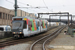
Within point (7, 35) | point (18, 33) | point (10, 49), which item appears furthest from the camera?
point (7, 35)

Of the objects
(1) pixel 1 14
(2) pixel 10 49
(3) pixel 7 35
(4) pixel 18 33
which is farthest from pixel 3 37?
(1) pixel 1 14

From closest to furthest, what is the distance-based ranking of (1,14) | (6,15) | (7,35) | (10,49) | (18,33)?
(10,49), (18,33), (7,35), (1,14), (6,15)

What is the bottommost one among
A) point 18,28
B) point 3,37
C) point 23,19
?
point 3,37

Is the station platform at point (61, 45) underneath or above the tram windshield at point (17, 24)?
underneath

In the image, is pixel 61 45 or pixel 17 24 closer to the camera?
pixel 61 45

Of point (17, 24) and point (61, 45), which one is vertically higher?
point (17, 24)

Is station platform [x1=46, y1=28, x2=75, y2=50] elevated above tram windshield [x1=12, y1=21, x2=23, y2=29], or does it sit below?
below

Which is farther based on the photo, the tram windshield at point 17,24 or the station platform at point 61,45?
the tram windshield at point 17,24

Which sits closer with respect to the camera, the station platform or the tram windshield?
the station platform

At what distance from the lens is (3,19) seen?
4138cm

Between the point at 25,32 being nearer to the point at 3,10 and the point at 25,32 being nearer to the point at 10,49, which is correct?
the point at 10,49

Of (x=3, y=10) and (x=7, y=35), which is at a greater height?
(x=3, y=10)

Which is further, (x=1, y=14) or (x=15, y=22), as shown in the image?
(x=1, y=14)

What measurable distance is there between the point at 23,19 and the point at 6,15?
25849 mm
